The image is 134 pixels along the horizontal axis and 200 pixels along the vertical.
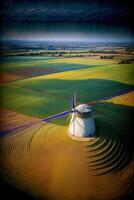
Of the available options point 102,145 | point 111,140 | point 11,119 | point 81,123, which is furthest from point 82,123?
point 11,119

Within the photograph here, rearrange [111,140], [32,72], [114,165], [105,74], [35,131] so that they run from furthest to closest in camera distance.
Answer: [32,72]
[105,74]
[35,131]
[111,140]
[114,165]

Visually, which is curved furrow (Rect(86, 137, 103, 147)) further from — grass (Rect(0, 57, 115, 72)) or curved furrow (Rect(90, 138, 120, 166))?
grass (Rect(0, 57, 115, 72))

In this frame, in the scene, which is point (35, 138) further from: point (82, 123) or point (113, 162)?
point (113, 162)

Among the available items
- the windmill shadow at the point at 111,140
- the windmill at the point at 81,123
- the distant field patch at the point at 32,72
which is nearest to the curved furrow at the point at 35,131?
the windmill at the point at 81,123

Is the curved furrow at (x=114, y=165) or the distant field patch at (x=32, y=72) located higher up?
the distant field patch at (x=32, y=72)

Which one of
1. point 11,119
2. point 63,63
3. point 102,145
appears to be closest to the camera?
point 102,145

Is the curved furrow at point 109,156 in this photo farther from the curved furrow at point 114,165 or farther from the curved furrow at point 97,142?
the curved furrow at point 97,142

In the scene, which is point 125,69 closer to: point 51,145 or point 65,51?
point 65,51

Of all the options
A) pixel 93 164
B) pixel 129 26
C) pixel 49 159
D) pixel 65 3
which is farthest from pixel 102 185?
pixel 65 3

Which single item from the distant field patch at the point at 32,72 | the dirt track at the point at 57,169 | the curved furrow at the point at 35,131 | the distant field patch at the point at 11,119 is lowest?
the dirt track at the point at 57,169
